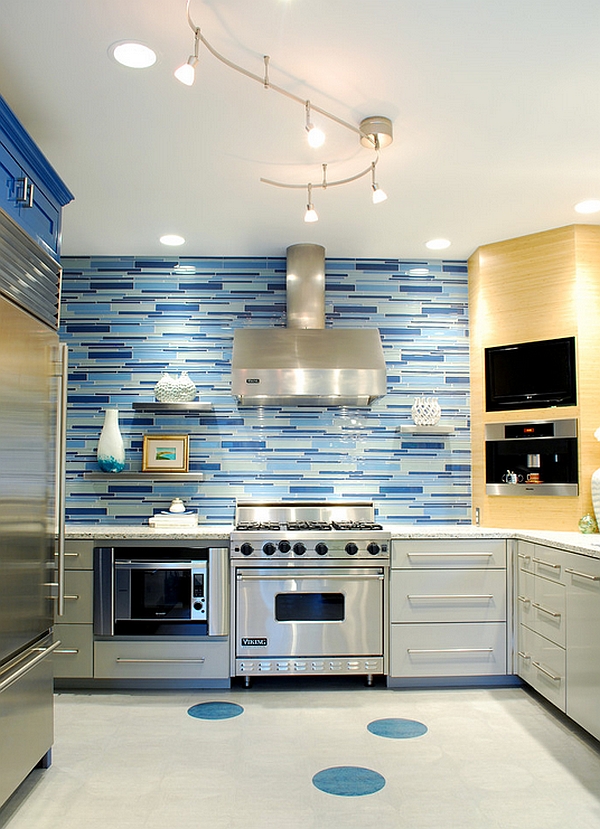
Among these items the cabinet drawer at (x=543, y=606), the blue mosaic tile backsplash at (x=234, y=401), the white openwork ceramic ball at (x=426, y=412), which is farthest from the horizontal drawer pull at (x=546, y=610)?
the white openwork ceramic ball at (x=426, y=412)

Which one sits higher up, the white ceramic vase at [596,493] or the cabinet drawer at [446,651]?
the white ceramic vase at [596,493]

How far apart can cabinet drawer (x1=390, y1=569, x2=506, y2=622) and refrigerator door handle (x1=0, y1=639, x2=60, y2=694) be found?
1950 millimetres

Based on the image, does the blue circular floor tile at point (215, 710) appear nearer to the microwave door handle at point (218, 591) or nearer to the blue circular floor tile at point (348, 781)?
the microwave door handle at point (218, 591)

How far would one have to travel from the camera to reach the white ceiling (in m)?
2.24

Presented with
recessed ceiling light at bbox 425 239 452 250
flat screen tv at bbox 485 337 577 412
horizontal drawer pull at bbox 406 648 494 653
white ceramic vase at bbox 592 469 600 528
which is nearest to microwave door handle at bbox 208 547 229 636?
horizontal drawer pull at bbox 406 648 494 653

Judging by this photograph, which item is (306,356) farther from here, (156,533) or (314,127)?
(314,127)

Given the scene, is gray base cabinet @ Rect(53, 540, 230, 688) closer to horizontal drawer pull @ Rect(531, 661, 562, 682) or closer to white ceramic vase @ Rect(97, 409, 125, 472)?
white ceramic vase @ Rect(97, 409, 125, 472)

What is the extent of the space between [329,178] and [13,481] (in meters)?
2.11

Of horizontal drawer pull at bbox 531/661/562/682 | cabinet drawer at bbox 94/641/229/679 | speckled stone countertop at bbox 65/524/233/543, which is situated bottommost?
cabinet drawer at bbox 94/641/229/679

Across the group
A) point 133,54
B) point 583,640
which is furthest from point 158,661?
point 133,54

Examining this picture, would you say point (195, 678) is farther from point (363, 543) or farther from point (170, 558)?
point (363, 543)

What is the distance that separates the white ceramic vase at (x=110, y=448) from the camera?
446cm

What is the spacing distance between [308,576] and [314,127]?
Result: 2373mm

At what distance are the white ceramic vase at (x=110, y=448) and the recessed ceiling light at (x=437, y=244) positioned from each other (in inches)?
Result: 90.2
